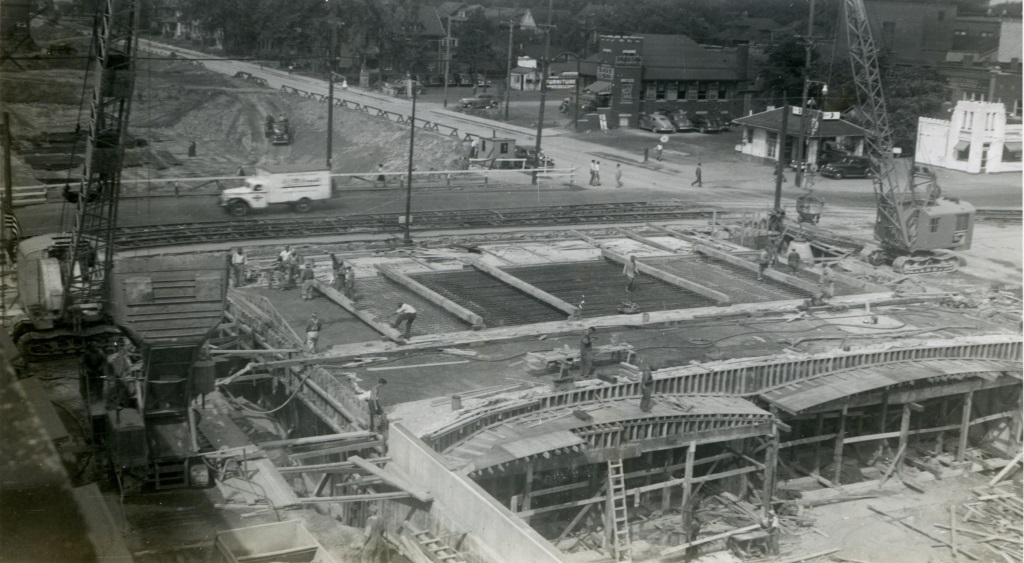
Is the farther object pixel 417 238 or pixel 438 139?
pixel 438 139

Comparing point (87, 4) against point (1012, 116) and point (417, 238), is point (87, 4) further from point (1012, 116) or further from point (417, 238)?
point (1012, 116)

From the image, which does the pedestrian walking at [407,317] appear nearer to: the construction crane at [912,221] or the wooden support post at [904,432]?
the wooden support post at [904,432]

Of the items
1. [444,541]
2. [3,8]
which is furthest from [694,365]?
[3,8]

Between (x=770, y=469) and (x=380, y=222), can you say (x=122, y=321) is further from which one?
(x=380, y=222)

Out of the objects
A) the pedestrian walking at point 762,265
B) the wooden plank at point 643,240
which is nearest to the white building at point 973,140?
the wooden plank at point 643,240

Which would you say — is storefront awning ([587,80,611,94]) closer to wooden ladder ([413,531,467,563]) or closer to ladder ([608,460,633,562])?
ladder ([608,460,633,562])
